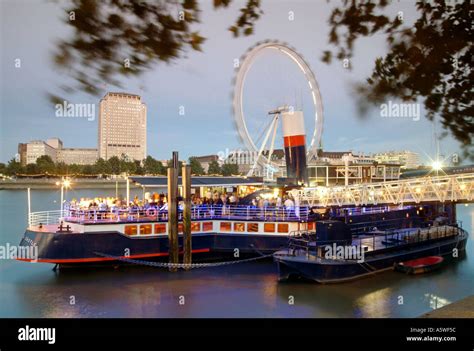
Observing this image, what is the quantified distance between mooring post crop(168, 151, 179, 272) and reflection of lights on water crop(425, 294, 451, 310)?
1211 cm

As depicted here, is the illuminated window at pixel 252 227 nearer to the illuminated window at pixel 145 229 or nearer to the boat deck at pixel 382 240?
the boat deck at pixel 382 240

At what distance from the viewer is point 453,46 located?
6176 mm

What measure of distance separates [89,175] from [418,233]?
295 ft

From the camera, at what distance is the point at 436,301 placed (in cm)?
1934

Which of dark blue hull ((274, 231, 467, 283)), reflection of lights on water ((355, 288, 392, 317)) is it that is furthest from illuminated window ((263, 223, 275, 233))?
reflection of lights on water ((355, 288, 392, 317))

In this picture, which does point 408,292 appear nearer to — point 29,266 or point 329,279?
point 329,279

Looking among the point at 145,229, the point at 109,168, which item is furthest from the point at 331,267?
the point at 109,168

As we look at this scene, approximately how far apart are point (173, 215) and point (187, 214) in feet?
2.68

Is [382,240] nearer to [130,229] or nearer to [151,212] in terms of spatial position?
[151,212]

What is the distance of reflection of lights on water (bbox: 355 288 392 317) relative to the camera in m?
17.4

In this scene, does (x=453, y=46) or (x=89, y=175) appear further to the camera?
(x=89, y=175)

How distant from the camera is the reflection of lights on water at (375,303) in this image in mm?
17420

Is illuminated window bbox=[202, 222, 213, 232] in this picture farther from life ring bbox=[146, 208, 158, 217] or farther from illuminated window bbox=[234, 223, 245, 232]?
life ring bbox=[146, 208, 158, 217]
